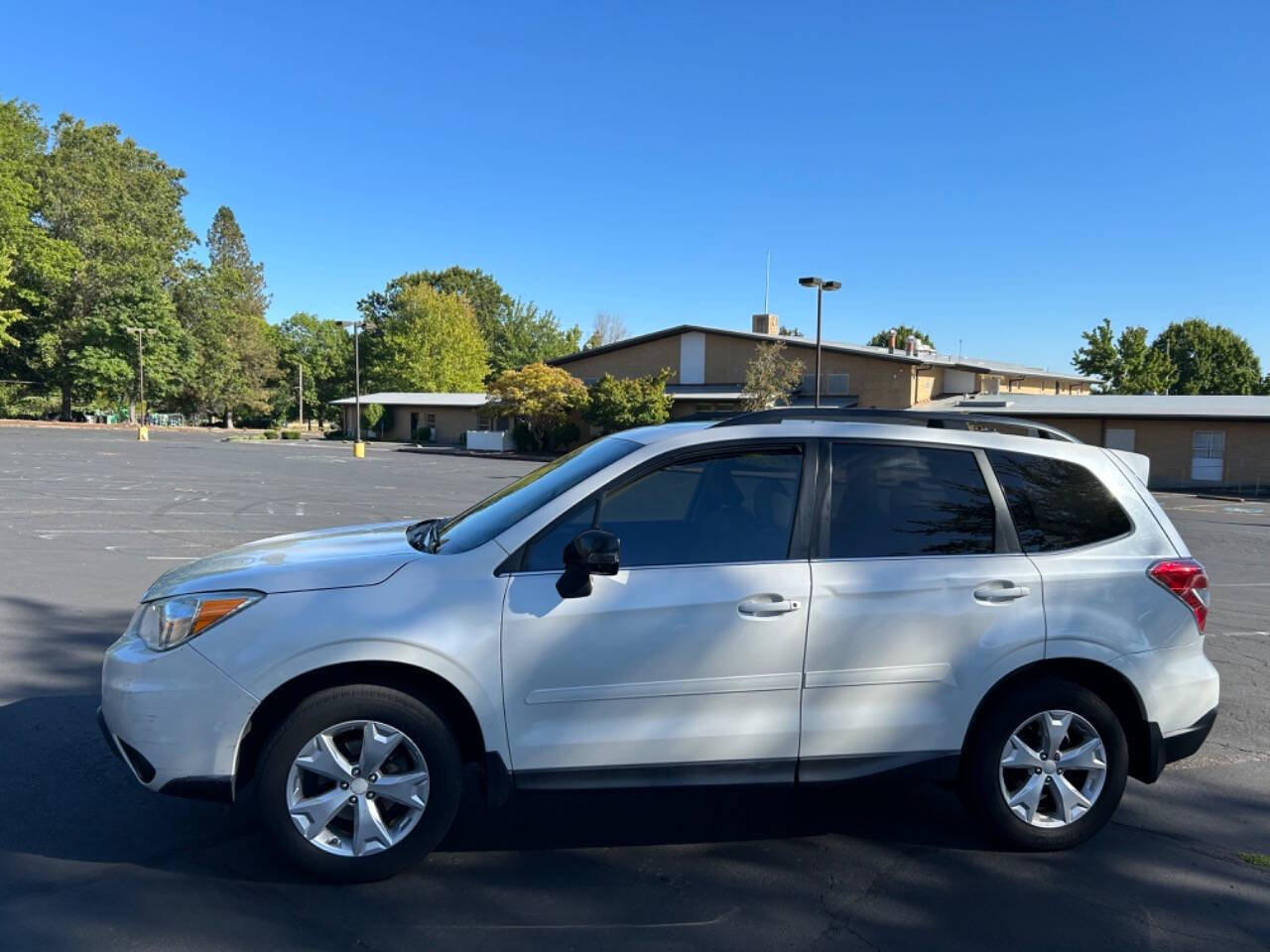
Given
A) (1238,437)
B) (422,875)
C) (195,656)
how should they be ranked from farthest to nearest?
1. (1238,437)
2. (422,875)
3. (195,656)

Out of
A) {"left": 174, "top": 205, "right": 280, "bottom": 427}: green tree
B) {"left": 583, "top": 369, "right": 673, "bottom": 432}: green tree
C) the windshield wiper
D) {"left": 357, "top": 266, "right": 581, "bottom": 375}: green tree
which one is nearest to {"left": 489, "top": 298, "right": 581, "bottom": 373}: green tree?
{"left": 357, "top": 266, "right": 581, "bottom": 375}: green tree

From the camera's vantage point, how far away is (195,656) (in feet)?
11.2

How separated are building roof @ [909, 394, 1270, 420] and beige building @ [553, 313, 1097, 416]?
2014 millimetres

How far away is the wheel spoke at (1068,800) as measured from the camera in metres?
3.95

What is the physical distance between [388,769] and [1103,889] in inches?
115

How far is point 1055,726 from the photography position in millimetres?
3916

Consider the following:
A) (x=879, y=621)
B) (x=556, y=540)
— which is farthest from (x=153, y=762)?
(x=879, y=621)

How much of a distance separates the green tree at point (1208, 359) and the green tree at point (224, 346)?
247 feet

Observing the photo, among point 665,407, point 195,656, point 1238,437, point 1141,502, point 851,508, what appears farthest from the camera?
point 665,407

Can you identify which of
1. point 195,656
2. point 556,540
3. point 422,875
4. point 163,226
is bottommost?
point 422,875

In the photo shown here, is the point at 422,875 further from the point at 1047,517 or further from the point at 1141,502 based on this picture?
the point at 1141,502

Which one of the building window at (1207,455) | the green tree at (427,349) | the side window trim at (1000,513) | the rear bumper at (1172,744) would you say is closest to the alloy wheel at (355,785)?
the side window trim at (1000,513)

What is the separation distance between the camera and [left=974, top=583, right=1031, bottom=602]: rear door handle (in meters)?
3.84

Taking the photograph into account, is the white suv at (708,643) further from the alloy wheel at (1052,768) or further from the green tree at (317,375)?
the green tree at (317,375)
